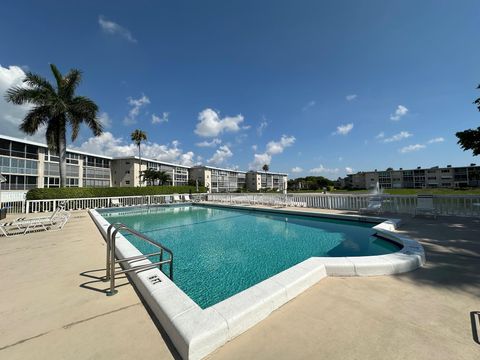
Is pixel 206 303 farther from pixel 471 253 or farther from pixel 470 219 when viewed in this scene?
pixel 470 219

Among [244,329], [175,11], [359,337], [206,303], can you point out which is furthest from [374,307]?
[175,11]

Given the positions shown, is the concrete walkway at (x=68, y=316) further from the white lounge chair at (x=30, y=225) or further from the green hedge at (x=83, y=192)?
the green hedge at (x=83, y=192)

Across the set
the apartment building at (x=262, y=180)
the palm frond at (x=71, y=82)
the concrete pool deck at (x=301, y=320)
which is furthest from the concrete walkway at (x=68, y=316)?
the apartment building at (x=262, y=180)

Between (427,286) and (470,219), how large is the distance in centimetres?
716

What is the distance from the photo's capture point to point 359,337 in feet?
5.90

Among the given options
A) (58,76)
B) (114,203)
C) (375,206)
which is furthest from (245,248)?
(58,76)

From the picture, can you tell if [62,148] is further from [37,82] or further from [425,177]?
[425,177]

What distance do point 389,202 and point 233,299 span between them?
10.2m

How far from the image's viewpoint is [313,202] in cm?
1203

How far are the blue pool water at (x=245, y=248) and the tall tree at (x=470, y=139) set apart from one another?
5.68 m

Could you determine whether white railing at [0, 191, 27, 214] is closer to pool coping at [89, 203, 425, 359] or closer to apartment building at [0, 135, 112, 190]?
apartment building at [0, 135, 112, 190]

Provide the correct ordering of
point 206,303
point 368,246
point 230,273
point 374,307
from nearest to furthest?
point 374,307 < point 206,303 < point 230,273 < point 368,246

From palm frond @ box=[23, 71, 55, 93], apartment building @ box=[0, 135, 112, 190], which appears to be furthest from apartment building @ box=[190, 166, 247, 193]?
palm frond @ box=[23, 71, 55, 93]

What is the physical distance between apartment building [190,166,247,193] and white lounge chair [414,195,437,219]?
4651 centimetres
